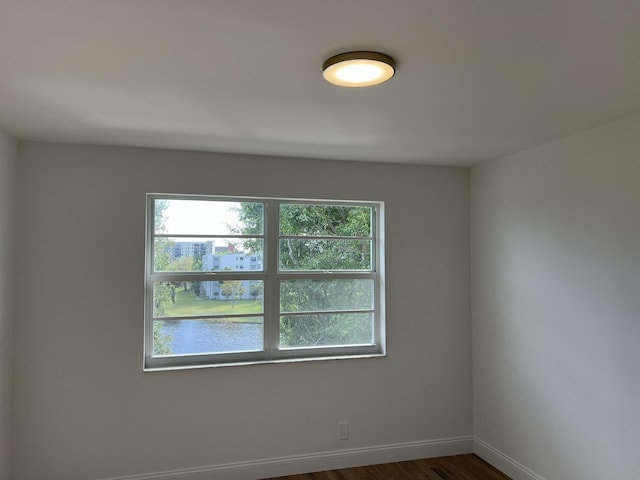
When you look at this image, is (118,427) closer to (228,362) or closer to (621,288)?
(228,362)

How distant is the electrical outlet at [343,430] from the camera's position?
136 inches

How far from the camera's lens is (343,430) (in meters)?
3.46

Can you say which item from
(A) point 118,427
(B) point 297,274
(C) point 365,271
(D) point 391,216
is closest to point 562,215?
(D) point 391,216

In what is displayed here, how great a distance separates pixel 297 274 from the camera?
353cm

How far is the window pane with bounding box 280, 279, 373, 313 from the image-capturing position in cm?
353

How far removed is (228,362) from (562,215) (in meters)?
2.57

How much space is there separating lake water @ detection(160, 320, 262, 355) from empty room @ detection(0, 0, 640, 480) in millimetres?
17

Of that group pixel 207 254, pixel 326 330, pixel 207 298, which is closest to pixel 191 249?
pixel 207 254

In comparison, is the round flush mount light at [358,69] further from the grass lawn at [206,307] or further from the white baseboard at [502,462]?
→ the white baseboard at [502,462]

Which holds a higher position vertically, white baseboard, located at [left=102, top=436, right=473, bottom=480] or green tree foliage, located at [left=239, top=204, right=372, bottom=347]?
green tree foliage, located at [left=239, top=204, right=372, bottom=347]

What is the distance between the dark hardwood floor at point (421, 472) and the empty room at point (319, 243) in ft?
0.08

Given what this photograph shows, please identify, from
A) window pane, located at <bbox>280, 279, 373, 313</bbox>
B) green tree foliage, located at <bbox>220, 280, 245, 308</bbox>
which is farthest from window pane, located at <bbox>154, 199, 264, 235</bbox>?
window pane, located at <bbox>280, 279, 373, 313</bbox>

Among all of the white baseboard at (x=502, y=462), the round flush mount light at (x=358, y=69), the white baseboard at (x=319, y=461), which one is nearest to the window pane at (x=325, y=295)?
the white baseboard at (x=319, y=461)

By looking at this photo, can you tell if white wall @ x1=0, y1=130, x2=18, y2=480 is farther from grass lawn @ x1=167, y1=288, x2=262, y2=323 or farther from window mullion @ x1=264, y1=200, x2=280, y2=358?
window mullion @ x1=264, y1=200, x2=280, y2=358
